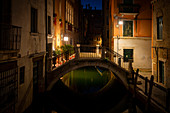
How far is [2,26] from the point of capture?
5.42m

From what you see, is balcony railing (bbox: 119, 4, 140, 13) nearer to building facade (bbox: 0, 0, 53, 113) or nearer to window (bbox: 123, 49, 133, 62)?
window (bbox: 123, 49, 133, 62)

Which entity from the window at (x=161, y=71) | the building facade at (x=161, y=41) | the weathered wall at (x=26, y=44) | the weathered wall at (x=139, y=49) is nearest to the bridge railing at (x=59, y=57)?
the weathered wall at (x=26, y=44)

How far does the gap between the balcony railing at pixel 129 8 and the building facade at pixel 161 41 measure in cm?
A: 423

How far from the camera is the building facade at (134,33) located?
Result: 54.5ft

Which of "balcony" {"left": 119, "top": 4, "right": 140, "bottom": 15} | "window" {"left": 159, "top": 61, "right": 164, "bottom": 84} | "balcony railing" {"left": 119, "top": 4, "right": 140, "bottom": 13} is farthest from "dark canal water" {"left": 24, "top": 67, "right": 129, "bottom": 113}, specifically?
"balcony railing" {"left": 119, "top": 4, "right": 140, "bottom": 13}

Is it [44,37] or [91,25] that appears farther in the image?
[91,25]

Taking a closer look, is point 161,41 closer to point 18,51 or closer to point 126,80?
point 126,80

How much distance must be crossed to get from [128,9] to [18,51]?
14.3 metres

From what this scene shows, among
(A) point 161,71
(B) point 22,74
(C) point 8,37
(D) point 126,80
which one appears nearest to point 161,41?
(A) point 161,71

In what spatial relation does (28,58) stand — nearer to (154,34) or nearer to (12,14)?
(12,14)

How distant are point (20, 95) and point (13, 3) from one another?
420 cm

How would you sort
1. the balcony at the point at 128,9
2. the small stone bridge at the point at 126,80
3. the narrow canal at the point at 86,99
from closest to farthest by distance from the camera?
the small stone bridge at the point at 126,80, the narrow canal at the point at 86,99, the balcony at the point at 128,9

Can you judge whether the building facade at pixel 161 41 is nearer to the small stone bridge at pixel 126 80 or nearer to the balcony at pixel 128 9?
the small stone bridge at pixel 126 80

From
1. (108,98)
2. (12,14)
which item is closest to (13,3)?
(12,14)
